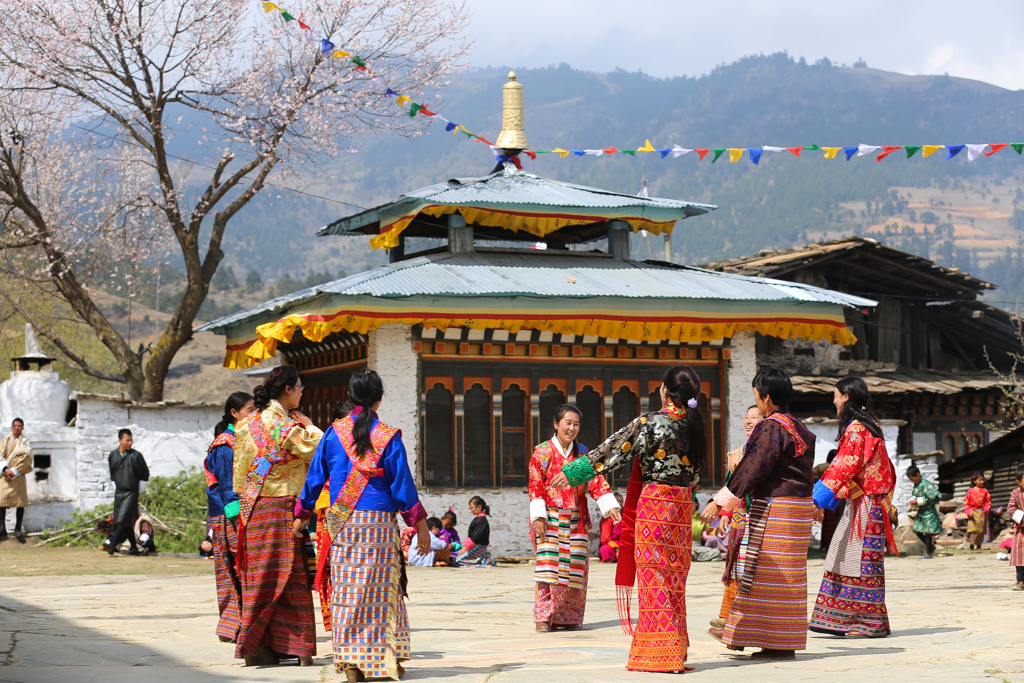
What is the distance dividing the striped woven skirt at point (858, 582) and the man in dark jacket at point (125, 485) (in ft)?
34.7

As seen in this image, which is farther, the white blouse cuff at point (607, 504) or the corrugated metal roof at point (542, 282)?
the corrugated metal roof at point (542, 282)

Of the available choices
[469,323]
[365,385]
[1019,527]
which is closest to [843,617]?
[365,385]

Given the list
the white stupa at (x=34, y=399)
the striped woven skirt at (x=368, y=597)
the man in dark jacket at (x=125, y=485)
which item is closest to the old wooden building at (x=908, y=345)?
the man in dark jacket at (x=125, y=485)

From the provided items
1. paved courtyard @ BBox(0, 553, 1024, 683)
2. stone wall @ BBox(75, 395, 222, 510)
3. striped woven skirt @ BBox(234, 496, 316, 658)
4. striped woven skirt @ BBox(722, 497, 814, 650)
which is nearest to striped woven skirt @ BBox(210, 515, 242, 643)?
paved courtyard @ BBox(0, 553, 1024, 683)

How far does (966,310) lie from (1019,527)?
48.7 ft

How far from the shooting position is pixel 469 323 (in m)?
15.3

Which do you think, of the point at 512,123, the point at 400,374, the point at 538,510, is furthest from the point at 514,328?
the point at 538,510

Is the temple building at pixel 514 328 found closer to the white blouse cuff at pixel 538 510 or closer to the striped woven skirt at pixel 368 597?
the white blouse cuff at pixel 538 510

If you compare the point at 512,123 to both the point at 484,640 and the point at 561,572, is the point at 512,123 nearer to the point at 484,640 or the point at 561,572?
the point at 561,572

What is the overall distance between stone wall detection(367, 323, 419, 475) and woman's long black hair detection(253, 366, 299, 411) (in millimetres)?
8208

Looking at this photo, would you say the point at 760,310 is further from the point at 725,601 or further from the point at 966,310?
the point at 966,310

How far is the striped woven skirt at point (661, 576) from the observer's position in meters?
6.38

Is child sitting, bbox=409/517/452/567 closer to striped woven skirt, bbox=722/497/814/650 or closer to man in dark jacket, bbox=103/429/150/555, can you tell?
man in dark jacket, bbox=103/429/150/555

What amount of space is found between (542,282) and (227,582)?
29.4 ft
